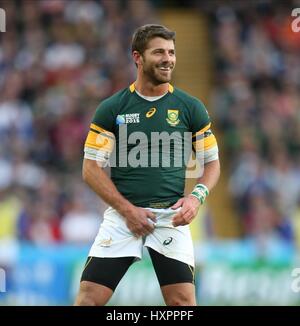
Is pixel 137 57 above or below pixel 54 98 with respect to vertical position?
below

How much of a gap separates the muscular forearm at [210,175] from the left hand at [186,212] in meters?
0.27

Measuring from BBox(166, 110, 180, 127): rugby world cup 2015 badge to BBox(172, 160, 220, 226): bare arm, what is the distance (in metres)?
0.42

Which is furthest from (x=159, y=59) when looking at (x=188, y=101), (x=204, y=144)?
(x=204, y=144)

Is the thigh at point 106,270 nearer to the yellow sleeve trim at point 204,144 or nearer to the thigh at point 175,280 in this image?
the thigh at point 175,280

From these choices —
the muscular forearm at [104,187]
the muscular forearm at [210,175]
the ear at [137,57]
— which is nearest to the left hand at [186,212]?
the muscular forearm at [210,175]

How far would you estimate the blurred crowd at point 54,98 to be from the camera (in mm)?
14422

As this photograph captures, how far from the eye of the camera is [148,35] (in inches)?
296

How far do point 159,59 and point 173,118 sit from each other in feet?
1.47

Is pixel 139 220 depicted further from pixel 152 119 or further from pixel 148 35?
pixel 148 35

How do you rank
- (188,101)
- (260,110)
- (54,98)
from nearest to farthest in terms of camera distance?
(188,101), (54,98), (260,110)

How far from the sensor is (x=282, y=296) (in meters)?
13.7

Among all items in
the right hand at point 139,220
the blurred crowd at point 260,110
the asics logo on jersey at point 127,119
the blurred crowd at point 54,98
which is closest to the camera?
the right hand at point 139,220

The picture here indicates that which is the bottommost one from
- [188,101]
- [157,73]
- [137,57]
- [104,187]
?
[104,187]

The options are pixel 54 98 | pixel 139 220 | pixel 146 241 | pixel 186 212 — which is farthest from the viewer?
pixel 54 98
